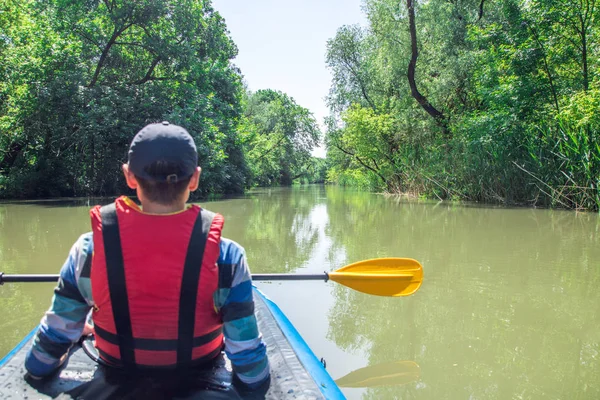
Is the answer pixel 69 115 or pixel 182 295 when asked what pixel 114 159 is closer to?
pixel 69 115

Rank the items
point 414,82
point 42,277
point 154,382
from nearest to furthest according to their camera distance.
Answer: point 154,382 < point 42,277 < point 414,82

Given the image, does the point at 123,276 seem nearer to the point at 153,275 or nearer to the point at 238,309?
the point at 153,275

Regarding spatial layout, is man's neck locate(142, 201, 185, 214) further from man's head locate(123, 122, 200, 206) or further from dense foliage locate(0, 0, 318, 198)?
dense foliage locate(0, 0, 318, 198)

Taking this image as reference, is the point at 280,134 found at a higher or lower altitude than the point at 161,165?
higher

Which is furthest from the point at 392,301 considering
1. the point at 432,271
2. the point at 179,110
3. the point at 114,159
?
the point at 114,159

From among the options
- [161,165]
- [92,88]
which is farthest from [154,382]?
[92,88]

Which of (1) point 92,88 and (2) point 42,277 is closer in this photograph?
(2) point 42,277

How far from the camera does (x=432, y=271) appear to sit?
Result: 4.29 metres

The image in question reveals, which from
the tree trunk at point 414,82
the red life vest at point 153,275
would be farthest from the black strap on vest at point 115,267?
the tree trunk at point 414,82

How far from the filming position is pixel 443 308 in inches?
125

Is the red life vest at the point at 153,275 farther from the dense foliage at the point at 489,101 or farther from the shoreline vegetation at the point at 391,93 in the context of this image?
the shoreline vegetation at the point at 391,93

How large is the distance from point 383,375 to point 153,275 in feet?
4.96

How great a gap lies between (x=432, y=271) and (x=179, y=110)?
1214 centimetres

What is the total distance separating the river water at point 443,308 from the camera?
2148 mm
